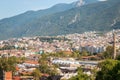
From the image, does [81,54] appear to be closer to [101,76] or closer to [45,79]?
[45,79]

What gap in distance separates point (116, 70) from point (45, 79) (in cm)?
2351

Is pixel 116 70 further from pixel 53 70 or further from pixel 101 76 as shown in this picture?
pixel 53 70

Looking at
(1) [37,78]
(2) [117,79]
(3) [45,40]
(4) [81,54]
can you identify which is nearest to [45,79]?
(1) [37,78]

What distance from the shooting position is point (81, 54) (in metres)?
102

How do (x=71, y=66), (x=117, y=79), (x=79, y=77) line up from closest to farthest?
(x=117, y=79) → (x=79, y=77) → (x=71, y=66)

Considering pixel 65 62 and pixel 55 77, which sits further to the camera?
pixel 65 62

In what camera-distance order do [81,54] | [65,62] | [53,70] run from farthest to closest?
[81,54] → [65,62] → [53,70]

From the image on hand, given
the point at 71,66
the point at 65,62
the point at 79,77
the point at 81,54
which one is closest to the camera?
the point at 79,77

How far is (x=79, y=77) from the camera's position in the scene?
3441cm

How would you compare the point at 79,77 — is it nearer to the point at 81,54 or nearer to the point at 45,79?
the point at 45,79

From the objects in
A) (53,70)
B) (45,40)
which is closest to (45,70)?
(53,70)

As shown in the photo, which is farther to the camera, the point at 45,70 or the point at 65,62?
the point at 65,62

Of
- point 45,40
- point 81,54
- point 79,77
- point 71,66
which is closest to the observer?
point 79,77

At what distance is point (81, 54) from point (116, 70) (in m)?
70.5
